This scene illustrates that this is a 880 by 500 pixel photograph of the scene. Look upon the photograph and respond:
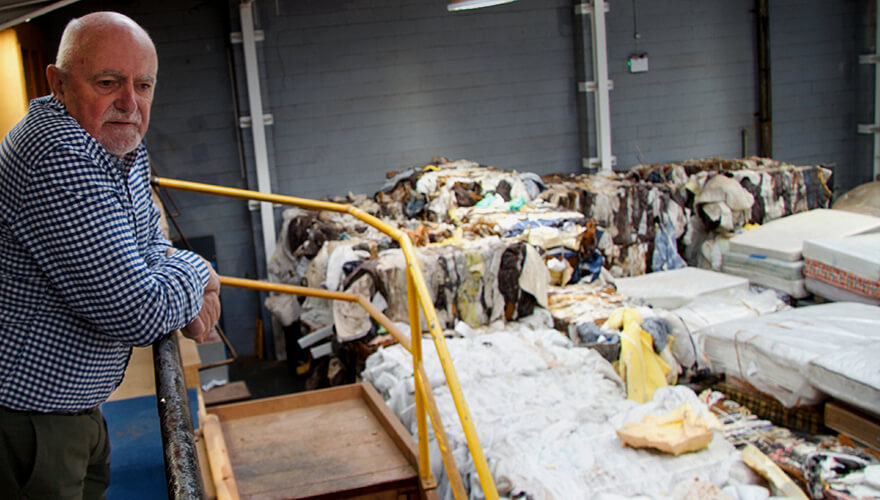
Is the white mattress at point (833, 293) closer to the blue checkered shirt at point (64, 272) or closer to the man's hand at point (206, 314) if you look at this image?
the man's hand at point (206, 314)

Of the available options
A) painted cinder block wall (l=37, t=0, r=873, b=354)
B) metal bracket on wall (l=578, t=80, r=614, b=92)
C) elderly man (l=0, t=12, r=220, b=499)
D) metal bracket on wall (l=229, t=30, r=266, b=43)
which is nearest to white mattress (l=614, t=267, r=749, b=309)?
painted cinder block wall (l=37, t=0, r=873, b=354)

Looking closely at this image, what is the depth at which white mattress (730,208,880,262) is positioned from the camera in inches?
334

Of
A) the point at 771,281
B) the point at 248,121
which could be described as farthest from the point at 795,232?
the point at 248,121

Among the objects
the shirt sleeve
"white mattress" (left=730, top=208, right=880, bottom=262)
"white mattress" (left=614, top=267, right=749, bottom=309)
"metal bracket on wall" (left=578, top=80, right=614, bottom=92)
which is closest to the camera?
the shirt sleeve

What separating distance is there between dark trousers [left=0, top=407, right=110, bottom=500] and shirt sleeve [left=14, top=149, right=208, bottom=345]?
236 mm

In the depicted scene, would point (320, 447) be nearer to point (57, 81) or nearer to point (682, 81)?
point (57, 81)

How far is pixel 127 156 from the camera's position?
168 centimetres

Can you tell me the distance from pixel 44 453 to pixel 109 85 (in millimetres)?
736

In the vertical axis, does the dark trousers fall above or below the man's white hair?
below

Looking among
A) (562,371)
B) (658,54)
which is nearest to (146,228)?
(562,371)

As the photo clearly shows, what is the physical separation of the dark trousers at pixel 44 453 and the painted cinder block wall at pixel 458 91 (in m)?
8.84

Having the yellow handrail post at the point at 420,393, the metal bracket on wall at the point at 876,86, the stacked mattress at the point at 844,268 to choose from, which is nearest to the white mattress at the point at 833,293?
the stacked mattress at the point at 844,268

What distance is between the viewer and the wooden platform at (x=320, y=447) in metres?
3.05

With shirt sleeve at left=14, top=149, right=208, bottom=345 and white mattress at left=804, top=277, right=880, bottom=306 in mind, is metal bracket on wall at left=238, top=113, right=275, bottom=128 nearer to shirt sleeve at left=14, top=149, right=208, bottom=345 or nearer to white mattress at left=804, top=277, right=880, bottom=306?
white mattress at left=804, top=277, right=880, bottom=306
